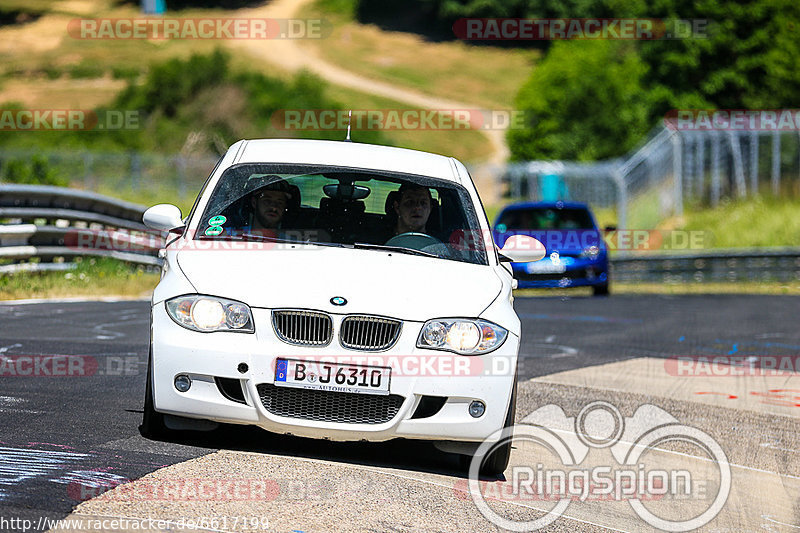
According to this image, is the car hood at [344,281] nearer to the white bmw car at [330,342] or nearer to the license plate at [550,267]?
the white bmw car at [330,342]

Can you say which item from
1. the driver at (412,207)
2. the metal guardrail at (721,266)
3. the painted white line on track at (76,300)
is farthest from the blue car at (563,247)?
the driver at (412,207)

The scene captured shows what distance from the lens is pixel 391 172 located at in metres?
7.69

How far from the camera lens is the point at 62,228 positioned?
1712 centimetres

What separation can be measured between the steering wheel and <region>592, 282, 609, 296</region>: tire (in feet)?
49.3

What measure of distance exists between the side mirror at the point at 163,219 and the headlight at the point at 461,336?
1.82 metres

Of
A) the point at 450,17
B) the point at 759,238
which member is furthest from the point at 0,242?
the point at 450,17

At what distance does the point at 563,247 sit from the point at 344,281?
15.7 m

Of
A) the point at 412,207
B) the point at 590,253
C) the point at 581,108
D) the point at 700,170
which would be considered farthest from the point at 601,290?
the point at 581,108

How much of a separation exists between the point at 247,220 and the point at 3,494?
8.41 ft

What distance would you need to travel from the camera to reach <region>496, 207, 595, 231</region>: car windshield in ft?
74.7

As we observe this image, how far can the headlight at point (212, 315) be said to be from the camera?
628 cm

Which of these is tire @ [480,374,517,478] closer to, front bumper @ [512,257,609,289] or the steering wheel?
the steering wheel

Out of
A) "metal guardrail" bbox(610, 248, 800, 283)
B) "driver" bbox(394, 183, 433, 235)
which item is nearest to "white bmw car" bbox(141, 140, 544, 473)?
"driver" bbox(394, 183, 433, 235)

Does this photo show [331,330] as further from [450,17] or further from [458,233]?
[450,17]
